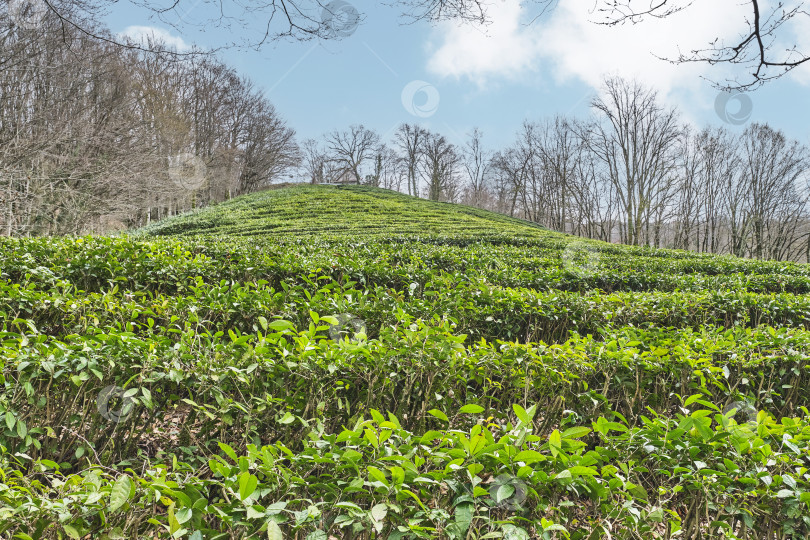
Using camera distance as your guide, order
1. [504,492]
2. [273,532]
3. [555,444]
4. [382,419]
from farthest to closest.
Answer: [382,419], [555,444], [504,492], [273,532]

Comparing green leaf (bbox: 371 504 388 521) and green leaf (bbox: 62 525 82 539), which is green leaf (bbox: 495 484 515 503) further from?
green leaf (bbox: 62 525 82 539)

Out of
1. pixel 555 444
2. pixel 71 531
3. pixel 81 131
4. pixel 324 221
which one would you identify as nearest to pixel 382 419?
pixel 555 444

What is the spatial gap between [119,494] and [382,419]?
0.86m

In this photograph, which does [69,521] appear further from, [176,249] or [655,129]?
[655,129]

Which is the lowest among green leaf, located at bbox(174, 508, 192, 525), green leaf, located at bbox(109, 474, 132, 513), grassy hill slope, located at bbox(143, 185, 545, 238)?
green leaf, located at bbox(174, 508, 192, 525)

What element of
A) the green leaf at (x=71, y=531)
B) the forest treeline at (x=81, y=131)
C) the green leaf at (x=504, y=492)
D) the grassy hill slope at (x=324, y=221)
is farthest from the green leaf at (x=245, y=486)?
the grassy hill slope at (x=324, y=221)

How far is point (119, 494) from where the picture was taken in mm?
1288

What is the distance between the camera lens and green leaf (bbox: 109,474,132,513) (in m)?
1.27

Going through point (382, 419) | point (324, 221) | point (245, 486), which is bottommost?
point (245, 486)

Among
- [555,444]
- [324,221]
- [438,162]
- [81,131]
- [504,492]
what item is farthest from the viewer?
[438,162]

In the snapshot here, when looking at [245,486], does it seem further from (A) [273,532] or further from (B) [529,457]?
(B) [529,457]

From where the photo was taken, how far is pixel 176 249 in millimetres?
5477

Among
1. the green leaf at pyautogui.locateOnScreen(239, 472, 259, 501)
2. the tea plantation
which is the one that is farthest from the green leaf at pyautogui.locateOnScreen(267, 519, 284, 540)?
the green leaf at pyautogui.locateOnScreen(239, 472, 259, 501)

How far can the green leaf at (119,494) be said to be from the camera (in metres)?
1.27
